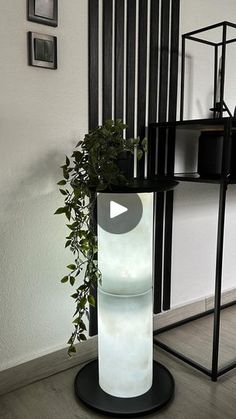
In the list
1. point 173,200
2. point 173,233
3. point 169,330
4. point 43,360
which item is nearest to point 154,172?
point 173,200

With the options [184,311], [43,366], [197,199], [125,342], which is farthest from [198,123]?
[43,366]

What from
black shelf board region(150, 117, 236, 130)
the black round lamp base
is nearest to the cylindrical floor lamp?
the black round lamp base

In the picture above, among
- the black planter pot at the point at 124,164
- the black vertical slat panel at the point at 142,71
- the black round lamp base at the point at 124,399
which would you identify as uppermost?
the black vertical slat panel at the point at 142,71

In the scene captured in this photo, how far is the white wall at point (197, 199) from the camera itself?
189 centimetres

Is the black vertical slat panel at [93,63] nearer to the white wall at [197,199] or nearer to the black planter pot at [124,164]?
the black planter pot at [124,164]

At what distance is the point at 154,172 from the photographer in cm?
181

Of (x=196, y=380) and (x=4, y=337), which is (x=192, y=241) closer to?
(x=196, y=380)

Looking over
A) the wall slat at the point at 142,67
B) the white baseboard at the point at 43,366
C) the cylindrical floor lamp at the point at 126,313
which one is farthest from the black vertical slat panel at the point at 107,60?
the white baseboard at the point at 43,366

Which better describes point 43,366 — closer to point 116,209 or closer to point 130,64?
point 116,209

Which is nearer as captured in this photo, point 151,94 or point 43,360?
point 43,360

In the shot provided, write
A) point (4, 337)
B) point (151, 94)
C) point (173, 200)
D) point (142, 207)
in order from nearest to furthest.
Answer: point (142, 207) < point (4, 337) < point (151, 94) < point (173, 200)

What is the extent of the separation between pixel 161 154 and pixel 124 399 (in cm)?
107

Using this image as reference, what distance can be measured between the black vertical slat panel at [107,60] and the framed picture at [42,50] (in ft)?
0.75

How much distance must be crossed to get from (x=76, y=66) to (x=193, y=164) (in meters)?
0.81
